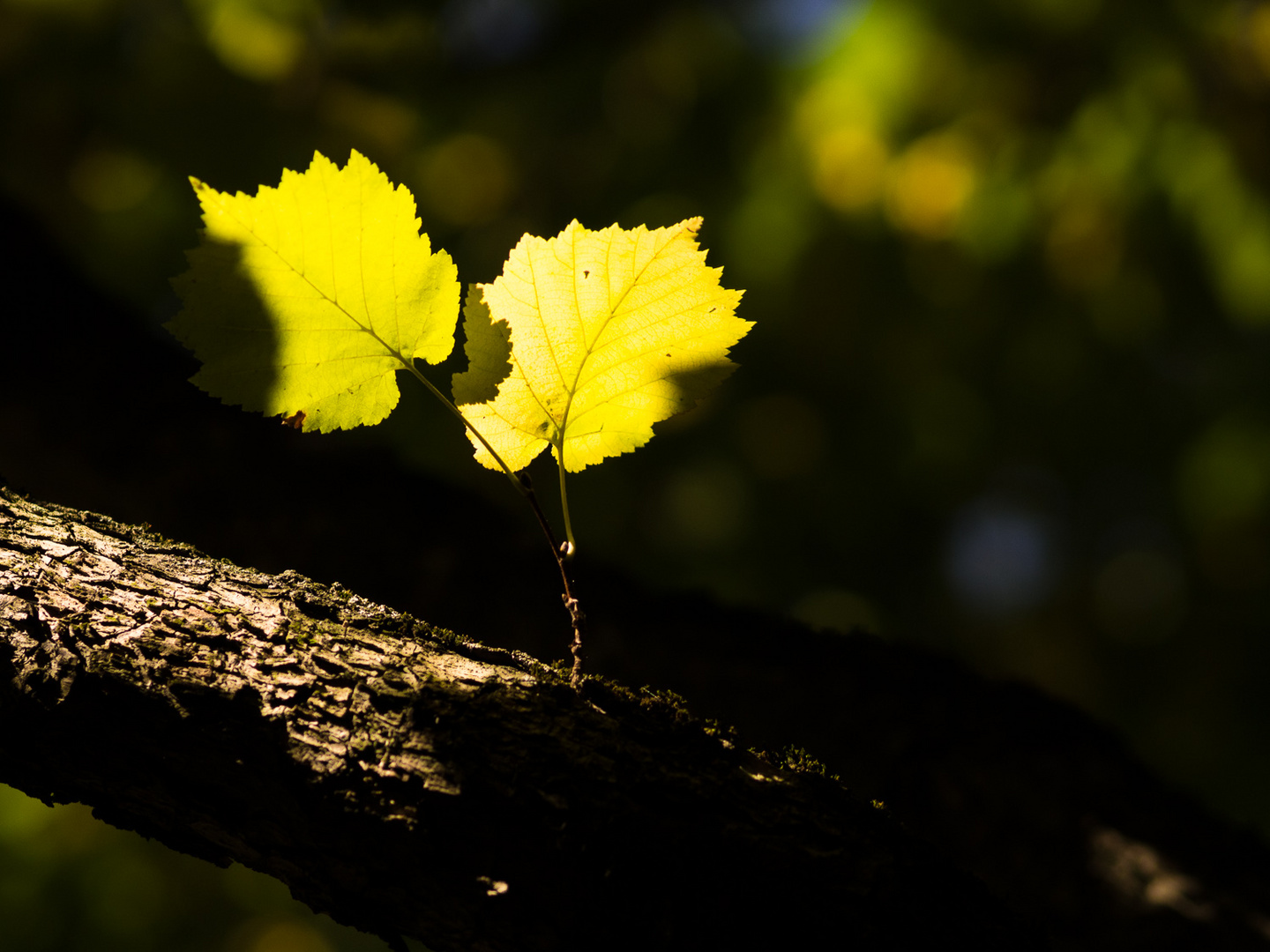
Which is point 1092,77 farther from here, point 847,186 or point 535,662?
point 535,662

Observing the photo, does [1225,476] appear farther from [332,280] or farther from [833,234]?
[332,280]

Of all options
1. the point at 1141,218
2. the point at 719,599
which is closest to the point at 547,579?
the point at 719,599

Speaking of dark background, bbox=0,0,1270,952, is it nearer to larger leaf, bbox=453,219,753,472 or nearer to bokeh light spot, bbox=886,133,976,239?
bokeh light spot, bbox=886,133,976,239

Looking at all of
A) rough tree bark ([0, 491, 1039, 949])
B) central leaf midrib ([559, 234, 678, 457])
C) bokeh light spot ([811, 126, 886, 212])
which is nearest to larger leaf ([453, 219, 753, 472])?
central leaf midrib ([559, 234, 678, 457])

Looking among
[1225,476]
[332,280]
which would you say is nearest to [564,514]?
[332,280]

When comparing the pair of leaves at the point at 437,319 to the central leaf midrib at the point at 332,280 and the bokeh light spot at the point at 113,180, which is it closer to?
the central leaf midrib at the point at 332,280

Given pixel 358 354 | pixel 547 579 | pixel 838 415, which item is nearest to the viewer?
pixel 358 354

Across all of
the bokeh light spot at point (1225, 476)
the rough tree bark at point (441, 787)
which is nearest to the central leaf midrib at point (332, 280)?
the rough tree bark at point (441, 787)
